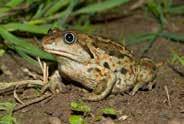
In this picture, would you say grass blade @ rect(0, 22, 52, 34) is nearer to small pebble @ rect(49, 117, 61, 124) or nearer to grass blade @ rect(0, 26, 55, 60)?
grass blade @ rect(0, 26, 55, 60)

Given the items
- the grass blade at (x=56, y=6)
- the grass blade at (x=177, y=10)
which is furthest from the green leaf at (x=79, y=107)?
the grass blade at (x=177, y=10)

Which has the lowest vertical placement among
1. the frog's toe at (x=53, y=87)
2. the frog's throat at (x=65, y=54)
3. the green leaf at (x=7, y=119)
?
the green leaf at (x=7, y=119)

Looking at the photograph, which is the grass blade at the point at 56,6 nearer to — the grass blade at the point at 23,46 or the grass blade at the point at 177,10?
the grass blade at the point at 23,46

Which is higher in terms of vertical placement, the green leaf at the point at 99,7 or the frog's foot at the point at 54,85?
the green leaf at the point at 99,7

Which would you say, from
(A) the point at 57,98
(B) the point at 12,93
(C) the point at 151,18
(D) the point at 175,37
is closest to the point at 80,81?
(A) the point at 57,98

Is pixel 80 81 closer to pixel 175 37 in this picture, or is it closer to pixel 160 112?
pixel 160 112

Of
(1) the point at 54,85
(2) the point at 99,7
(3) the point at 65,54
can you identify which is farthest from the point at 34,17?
(3) the point at 65,54

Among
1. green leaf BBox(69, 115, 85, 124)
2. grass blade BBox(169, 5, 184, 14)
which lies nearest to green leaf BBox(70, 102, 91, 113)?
green leaf BBox(69, 115, 85, 124)

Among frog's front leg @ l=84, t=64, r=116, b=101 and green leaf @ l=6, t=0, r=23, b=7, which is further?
green leaf @ l=6, t=0, r=23, b=7
